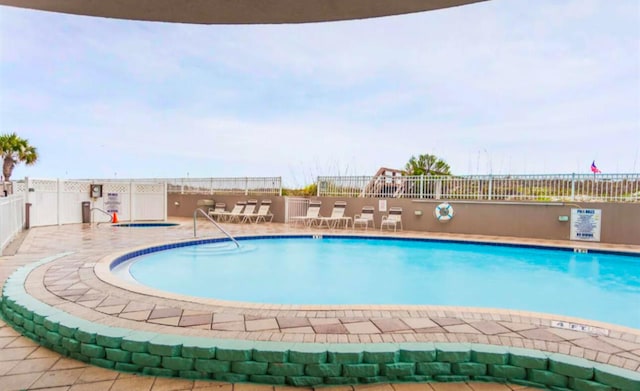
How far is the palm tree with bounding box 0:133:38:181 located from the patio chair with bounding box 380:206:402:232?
22.0m

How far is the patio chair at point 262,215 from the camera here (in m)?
12.6

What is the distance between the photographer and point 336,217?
445 inches

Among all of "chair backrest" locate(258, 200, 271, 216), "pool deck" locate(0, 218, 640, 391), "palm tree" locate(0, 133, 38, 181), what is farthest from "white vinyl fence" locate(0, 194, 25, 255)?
"palm tree" locate(0, 133, 38, 181)

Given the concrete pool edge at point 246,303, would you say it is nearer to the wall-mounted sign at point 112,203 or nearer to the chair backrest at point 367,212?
the chair backrest at point 367,212

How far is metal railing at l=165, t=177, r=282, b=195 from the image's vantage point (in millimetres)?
13523

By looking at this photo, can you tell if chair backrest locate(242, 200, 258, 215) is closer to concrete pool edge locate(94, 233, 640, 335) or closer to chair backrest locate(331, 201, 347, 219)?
chair backrest locate(331, 201, 347, 219)

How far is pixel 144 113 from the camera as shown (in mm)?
14516

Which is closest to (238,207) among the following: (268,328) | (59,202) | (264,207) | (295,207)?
(264,207)

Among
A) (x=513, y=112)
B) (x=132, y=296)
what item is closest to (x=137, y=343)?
(x=132, y=296)

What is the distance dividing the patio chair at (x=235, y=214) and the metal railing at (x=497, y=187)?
311 centimetres

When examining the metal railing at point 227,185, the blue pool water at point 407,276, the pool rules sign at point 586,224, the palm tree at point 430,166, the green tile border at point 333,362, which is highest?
the palm tree at point 430,166

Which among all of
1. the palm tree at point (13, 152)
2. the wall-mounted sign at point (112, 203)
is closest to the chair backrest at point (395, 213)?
the wall-mounted sign at point (112, 203)

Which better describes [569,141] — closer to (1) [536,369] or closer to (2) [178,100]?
(1) [536,369]

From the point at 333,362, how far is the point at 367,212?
365 inches
